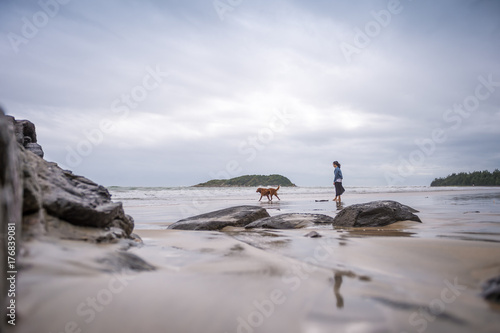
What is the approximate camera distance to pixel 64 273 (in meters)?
1.56

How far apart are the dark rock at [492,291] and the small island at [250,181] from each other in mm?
49573

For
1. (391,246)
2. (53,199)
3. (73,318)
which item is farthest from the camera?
(391,246)

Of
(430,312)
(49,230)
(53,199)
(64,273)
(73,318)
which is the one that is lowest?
A: (430,312)

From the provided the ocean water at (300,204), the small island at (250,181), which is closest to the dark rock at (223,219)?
the ocean water at (300,204)

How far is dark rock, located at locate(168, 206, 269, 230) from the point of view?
228 inches

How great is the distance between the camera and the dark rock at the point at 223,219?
228 inches

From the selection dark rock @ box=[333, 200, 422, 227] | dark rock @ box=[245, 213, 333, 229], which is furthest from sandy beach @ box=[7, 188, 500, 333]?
dark rock @ box=[245, 213, 333, 229]

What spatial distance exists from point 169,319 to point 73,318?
41 centimetres

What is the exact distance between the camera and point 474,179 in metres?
45.9

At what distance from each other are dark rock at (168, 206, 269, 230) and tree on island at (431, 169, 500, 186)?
1908 inches

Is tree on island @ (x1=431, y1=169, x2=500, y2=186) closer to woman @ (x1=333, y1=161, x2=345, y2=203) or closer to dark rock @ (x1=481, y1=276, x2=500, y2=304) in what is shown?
woman @ (x1=333, y1=161, x2=345, y2=203)

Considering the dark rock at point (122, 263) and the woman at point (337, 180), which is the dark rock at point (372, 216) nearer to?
the dark rock at point (122, 263)

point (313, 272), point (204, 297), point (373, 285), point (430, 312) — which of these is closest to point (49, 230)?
point (204, 297)

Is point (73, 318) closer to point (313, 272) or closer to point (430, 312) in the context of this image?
point (313, 272)
